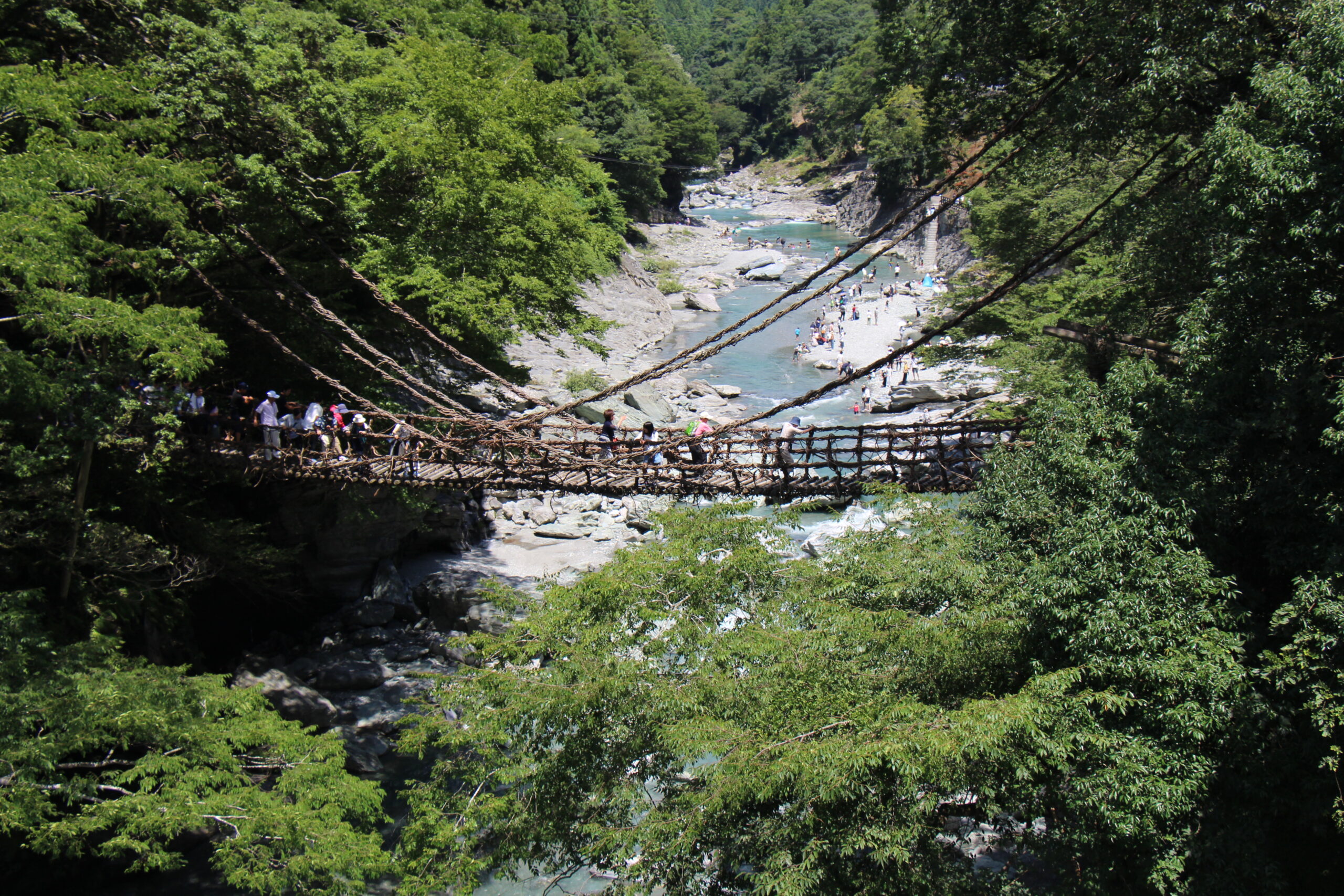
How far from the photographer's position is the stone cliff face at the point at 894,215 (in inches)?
1398

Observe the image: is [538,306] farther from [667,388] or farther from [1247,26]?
[667,388]

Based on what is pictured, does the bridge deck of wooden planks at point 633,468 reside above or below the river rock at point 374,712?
above

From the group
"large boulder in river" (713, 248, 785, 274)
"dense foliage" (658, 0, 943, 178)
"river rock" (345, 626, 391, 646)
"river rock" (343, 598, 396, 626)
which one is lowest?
"river rock" (345, 626, 391, 646)

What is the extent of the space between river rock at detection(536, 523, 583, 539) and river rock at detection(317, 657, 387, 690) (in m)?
4.53

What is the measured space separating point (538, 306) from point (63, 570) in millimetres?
7053

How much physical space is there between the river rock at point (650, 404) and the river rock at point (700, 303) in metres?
12.7

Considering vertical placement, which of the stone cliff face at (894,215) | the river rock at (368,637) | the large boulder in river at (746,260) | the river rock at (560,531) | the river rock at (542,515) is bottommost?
the river rock at (368,637)

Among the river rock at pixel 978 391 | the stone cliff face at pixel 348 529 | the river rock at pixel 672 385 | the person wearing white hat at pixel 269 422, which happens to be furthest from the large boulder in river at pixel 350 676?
the river rock at pixel 978 391

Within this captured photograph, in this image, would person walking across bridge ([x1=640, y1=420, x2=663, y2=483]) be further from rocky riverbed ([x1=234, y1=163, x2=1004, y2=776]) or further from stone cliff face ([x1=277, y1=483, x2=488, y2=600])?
stone cliff face ([x1=277, y1=483, x2=488, y2=600])

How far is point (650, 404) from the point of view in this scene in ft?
68.1

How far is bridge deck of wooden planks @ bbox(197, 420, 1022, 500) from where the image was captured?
930cm

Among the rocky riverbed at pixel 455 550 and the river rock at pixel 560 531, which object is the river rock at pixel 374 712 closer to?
the rocky riverbed at pixel 455 550

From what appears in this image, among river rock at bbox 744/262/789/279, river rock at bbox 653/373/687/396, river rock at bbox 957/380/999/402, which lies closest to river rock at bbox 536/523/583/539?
river rock at bbox 653/373/687/396

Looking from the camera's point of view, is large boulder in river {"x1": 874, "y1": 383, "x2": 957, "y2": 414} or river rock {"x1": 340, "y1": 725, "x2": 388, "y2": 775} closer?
river rock {"x1": 340, "y1": 725, "x2": 388, "y2": 775}
